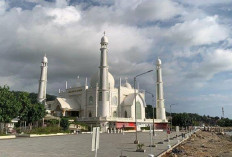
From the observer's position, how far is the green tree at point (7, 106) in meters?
35.6

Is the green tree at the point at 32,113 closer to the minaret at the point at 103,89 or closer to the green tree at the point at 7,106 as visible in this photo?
the green tree at the point at 7,106

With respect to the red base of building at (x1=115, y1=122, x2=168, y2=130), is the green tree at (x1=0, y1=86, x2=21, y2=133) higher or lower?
higher

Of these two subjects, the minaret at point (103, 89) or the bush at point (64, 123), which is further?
the minaret at point (103, 89)

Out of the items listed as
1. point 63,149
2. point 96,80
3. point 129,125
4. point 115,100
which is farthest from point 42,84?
point 63,149

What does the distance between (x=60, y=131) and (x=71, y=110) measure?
30.0 meters

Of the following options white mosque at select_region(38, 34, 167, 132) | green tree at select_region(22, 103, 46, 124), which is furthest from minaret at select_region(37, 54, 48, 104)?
green tree at select_region(22, 103, 46, 124)

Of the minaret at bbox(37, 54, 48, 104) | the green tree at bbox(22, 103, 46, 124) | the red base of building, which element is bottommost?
the red base of building

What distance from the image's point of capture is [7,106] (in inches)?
1407

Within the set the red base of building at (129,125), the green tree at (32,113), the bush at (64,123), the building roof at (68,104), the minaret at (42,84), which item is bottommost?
the red base of building at (129,125)

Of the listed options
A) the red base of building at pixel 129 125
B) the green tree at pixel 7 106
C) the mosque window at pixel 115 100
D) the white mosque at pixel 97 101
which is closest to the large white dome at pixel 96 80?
the white mosque at pixel 97 101

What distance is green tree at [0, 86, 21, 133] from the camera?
35625mm

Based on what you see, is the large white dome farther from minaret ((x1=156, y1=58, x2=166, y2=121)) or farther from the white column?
minaret ((x1=156, y1=58, x2=166, y2=121))

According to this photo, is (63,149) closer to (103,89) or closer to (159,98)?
(103,89)

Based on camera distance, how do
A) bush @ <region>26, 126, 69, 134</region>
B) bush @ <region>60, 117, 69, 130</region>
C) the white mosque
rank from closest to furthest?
bush @ <region>26, 126, 69, 134</region> < bush @ <region>60, 117, 69, 130</region> < the white mosque
